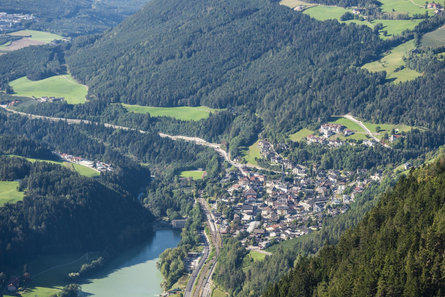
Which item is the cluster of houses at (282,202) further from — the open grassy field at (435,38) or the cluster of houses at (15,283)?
the open grassy field at (435,38)

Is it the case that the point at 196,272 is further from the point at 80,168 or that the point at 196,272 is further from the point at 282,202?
the point at 80,168

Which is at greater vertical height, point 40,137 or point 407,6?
point 407,6

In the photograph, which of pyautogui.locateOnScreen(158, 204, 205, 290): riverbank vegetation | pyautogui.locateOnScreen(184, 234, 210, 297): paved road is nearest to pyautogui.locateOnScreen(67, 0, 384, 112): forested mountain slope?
pyautogui.locateOnScreen(158, 204, 205, 290): riverbank vegetation

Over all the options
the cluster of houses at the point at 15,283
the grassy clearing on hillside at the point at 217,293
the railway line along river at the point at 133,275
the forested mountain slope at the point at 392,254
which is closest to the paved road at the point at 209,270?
the grassy clearing on hillside at the point at 217,293

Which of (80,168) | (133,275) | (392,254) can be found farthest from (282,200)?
(392,254)

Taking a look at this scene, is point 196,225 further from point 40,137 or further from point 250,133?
point 40,137

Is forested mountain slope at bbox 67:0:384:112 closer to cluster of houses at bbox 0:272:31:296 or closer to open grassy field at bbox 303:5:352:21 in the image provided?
open grassy field at bbox 303:5:352:21

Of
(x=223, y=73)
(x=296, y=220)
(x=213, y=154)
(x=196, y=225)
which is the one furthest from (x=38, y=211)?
(x=223, y=73)
